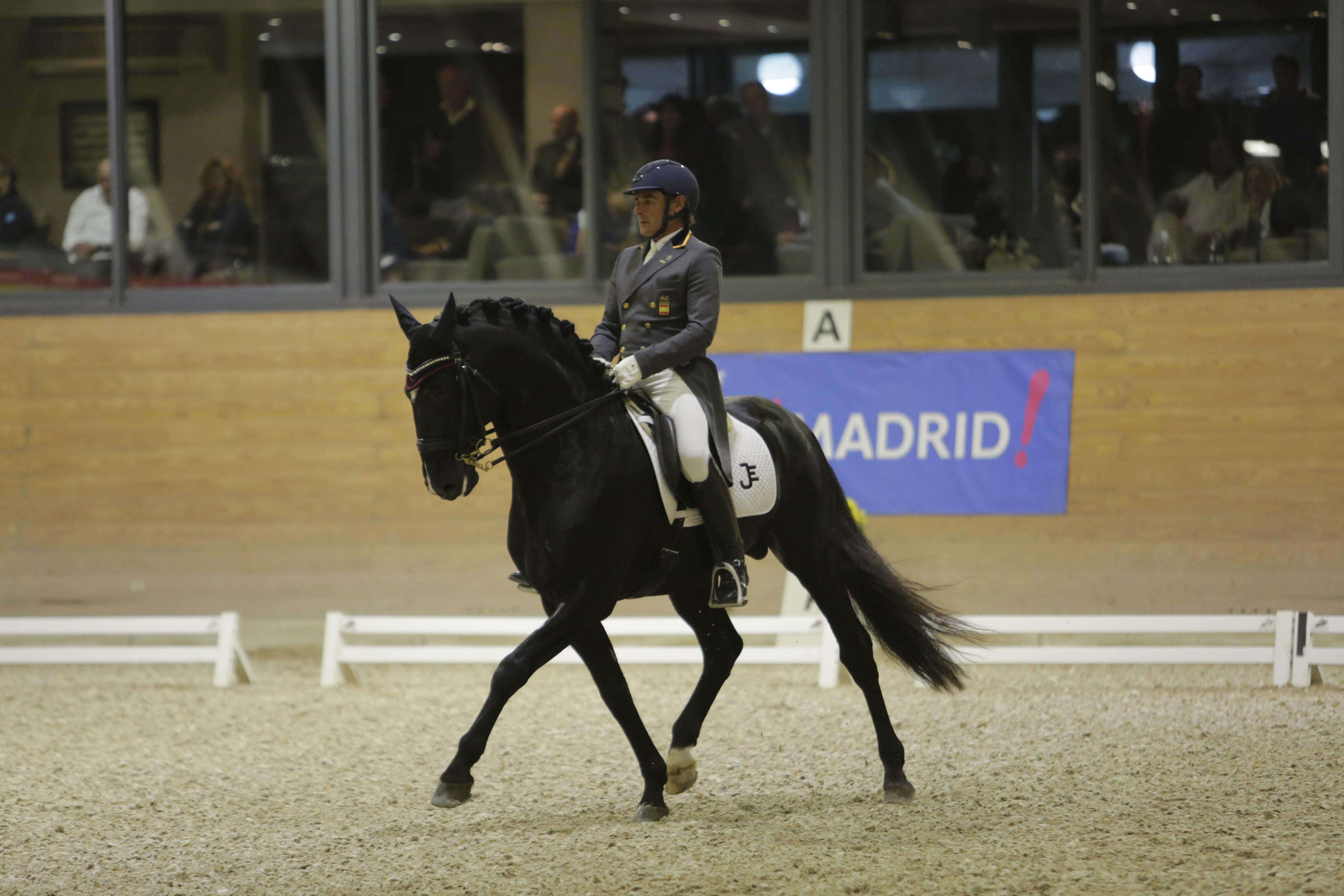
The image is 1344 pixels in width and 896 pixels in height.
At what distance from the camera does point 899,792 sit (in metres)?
4.29

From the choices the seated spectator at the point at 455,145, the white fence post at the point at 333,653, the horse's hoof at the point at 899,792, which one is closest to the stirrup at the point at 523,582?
the horse's hoof at the point at 899,792

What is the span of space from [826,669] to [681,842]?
280 cm

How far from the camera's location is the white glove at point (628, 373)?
157 inches

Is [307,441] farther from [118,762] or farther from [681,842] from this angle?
[681,842]

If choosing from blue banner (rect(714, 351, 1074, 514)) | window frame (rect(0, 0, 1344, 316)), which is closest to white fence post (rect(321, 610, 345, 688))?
window frame (rect(0, 0, 1344, 316))

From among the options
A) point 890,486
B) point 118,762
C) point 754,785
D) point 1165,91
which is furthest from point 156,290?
point 1165,91

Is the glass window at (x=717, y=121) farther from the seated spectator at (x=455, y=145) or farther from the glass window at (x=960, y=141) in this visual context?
the seated spectator at (x=455, y=145)

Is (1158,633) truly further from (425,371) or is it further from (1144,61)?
(425,371)

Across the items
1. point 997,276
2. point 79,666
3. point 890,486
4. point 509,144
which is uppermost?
point 509,144

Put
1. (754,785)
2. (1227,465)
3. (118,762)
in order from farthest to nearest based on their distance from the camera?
(1227,465) → (118,762) → (754,785)

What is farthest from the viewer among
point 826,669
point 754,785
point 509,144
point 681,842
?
point 509,144

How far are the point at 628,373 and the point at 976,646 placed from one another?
2651 millimetres

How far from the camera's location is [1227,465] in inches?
273

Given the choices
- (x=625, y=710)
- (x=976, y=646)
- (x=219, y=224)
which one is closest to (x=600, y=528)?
(x=625, y=710)
